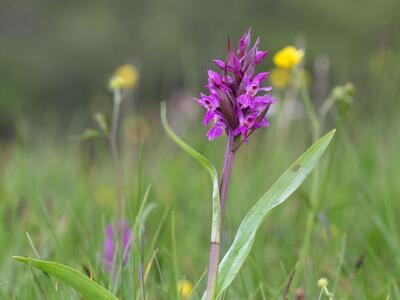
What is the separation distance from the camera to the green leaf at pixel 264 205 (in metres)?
1.25

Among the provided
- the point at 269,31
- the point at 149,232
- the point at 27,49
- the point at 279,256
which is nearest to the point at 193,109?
the point at 149,232

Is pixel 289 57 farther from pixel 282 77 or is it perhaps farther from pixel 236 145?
pixel 282 77

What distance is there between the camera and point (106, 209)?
2572 mm

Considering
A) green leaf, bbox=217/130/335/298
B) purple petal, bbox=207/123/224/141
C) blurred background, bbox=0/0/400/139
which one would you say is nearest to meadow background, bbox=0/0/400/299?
green leaf, bbox=217/130/335/298

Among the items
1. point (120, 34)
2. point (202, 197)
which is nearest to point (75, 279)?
point (202, 197)

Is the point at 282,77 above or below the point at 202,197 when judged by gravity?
above

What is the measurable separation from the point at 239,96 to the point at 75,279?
1.33 ft

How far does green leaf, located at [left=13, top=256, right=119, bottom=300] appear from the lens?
1179 millimetres

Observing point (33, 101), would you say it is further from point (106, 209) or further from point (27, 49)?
point (106, 209)

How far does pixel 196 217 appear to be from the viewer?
2.41m

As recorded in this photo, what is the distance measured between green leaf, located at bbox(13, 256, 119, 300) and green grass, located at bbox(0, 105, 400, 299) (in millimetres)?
101

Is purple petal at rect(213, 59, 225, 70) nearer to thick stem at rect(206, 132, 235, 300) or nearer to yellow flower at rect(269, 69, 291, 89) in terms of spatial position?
thick stem at rect(206, 132, 235, 300)

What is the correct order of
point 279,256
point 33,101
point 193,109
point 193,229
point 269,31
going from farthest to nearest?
point 33,101, point 269,31, point 193,109, point 193,229, point 279,256

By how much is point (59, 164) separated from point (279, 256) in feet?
5.43
